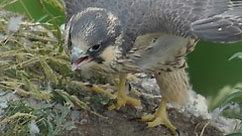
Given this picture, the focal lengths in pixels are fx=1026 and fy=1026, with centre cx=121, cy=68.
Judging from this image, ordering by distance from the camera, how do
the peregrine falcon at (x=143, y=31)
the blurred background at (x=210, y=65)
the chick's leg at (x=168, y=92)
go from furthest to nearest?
the blurred background at (x=210, y=65) → the chick's leg at (x=168, y=92) → the peregrine falcon at (x=143, y=31)

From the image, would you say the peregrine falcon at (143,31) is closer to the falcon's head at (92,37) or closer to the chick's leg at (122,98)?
the falcon's head at (92,37)

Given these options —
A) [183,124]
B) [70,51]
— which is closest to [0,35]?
[70,51]

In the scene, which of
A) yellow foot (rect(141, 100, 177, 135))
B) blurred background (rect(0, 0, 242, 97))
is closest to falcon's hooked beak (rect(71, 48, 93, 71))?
yellow foot (rect(141, 100, 177, 135))

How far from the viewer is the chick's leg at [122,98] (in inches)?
187

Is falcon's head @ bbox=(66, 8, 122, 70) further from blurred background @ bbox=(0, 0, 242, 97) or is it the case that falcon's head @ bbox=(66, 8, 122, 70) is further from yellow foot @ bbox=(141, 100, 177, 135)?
blurred background @ bbox=(0, 0, 242, 97)

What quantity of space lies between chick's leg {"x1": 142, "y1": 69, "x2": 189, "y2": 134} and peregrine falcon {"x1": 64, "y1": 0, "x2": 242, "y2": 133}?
0.10m

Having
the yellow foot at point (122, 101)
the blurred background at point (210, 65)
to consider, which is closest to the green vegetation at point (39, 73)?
the blurred background at point (210, 65)

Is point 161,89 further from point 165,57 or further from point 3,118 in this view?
point 3,118

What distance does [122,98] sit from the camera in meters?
4.75

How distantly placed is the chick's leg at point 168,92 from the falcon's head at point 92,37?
398 mm

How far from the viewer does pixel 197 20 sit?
13.8ft

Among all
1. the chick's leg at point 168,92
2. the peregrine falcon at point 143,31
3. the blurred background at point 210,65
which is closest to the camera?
the peregrine falcon at point 143,31

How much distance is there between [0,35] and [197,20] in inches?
37.8

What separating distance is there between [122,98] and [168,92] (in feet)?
0.72
